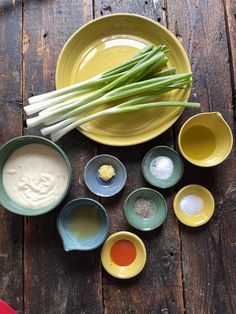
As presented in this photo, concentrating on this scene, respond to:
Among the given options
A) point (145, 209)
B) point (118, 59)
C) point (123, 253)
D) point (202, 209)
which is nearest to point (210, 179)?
point (202, 209)

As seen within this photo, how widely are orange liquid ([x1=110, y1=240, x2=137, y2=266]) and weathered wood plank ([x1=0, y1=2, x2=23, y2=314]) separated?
0.78ft

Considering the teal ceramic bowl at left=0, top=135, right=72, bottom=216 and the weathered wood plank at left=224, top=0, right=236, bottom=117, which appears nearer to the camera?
the teal ceramic bowl at left=0, top=135, right=72, bottom=216

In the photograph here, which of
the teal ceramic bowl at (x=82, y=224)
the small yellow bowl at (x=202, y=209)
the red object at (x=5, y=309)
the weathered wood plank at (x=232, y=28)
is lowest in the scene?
the red object at (x=5, y=309)

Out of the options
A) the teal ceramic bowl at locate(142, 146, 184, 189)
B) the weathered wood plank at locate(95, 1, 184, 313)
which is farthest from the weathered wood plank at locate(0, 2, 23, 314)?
the teal ceramic bowl at locate(142, 146, 184, 189)

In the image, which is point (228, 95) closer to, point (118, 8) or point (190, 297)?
point (118, 8)

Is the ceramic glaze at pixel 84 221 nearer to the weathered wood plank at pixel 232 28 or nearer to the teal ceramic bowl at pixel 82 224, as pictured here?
the teal ceramic bowl at pixel 82 224

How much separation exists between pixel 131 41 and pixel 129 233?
0.50 m

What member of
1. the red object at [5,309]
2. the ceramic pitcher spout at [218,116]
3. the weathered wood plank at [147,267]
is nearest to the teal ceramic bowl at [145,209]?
the weathered wood plank at [147,267]

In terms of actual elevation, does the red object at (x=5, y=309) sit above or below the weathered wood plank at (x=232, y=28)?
below

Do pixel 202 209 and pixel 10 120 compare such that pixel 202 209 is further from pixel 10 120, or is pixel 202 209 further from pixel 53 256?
pixel 10 120

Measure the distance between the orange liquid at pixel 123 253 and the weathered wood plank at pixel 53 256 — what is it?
0.15 feet

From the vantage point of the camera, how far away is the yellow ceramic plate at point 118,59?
118 cm

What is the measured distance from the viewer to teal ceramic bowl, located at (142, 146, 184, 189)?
3.83 feet

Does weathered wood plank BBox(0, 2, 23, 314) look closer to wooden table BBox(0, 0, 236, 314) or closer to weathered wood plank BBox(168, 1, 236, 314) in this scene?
wooden table BBox(0, 0, 236, 314)
